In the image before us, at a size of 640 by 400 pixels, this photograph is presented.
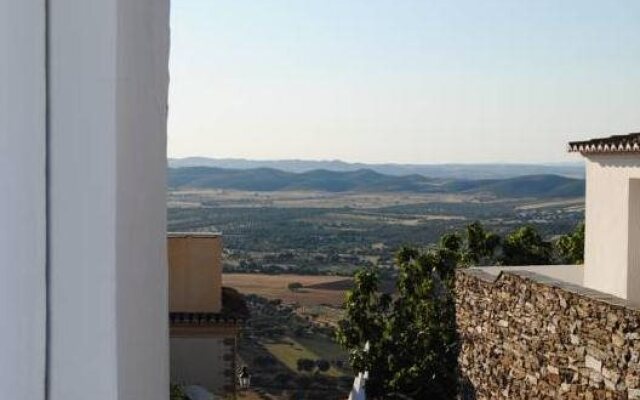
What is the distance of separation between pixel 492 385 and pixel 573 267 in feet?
4.82

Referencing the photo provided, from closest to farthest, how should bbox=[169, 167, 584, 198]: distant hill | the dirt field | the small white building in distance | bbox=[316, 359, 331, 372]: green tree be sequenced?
the small white building in distance → bbox=[316, 359, 331, 372]: green tree → the dirt field → bbox=[169, 167, 584, 198]: distant hill

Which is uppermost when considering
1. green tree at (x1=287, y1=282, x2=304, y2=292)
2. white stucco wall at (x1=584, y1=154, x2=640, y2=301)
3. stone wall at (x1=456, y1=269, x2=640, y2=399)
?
white stucco wall at (x1=584, y1=154, x2=640, y2=301)

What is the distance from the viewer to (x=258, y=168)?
146 ft

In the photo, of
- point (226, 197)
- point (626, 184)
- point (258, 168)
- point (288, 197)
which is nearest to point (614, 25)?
point (626, 184)

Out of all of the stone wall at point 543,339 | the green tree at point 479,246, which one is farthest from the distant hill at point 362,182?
the stone wall at point 543,339

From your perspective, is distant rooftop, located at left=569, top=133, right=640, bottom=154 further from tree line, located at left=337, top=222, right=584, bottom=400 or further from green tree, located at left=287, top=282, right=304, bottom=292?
green tree, located at left=287, top=282, right=304, bottom=292

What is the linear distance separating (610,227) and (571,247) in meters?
3.21

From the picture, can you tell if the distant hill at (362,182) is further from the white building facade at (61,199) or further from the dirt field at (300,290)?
the white building facade at (61,199)

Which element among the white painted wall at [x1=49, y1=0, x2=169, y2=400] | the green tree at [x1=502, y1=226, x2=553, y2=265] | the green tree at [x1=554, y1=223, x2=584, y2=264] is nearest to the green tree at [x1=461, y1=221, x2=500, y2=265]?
the green tree at [x1=502, y1=226, x2=553, y2=265]

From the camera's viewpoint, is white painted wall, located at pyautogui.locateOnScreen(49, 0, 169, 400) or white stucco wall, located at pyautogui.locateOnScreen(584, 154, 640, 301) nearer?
white painted wall, located at pyautogui.locateOnScreen(49, 0, 169, 400)

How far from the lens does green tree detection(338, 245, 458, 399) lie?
8562mm

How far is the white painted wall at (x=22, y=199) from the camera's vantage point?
0.48 metres

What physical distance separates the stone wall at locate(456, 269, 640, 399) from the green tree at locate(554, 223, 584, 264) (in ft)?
7.35

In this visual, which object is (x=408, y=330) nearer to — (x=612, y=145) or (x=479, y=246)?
(x=479, y=246)
